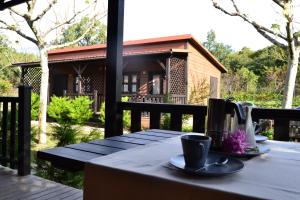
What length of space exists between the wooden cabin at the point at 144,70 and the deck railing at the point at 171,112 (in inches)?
267

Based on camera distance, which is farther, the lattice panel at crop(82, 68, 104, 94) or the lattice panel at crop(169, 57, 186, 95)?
the lattice panel at crop(82, 68, 104, 94)

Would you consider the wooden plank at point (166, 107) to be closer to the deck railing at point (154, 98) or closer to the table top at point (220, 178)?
the table top at point (220, 178)

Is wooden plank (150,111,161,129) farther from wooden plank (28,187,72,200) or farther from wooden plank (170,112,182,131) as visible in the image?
wooden plank (28,187,72,200)

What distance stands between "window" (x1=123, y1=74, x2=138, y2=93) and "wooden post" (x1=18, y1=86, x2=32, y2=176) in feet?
30.1

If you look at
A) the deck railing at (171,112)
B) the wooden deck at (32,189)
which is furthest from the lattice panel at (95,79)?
the deck railing at (171,112)

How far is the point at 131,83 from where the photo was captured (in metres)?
12.1

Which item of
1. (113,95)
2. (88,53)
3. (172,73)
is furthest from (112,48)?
(88,53)

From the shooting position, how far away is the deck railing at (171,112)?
196 centimetres

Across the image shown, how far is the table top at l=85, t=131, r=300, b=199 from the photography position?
66 cm

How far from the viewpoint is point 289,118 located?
5.53 feet

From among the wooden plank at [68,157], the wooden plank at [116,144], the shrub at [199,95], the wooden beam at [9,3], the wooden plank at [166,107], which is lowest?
the wooden plank at [68,157]

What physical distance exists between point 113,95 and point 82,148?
1.11 metres

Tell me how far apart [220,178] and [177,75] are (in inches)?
407

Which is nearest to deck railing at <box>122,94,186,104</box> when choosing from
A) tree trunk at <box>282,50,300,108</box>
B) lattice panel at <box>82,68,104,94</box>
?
lattice panel at <box>82,68,104,94</box>
